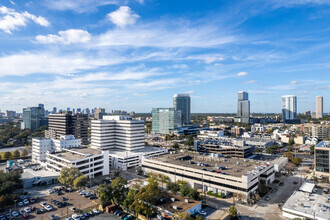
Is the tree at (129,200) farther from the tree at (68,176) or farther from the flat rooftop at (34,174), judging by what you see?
the flat rooftop at (34,174)

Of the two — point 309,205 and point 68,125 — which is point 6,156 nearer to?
point 68,125

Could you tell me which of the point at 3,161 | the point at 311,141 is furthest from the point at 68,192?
the point at 311,141

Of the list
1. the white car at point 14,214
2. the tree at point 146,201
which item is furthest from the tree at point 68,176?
the tree at point 146,201

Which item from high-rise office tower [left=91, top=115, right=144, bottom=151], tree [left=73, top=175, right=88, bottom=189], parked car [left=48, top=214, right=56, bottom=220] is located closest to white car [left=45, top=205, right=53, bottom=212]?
parked car [left=48, top=214, right=56, bottom=220]

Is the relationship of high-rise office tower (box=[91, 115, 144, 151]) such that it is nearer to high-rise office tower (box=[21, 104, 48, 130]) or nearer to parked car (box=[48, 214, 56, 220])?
parked car (box=[48, 214, 56, 220])

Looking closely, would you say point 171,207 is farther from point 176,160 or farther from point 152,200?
point 176,160

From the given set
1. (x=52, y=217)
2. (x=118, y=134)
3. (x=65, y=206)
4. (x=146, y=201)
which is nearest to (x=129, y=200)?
(x=146, y=201)
